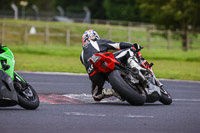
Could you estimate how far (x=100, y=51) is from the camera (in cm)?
1138

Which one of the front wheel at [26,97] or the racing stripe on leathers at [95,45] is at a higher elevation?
the racing stripe on leathers at [95,45]

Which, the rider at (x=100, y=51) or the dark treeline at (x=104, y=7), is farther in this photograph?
the dark treeline at (x=104, y=7)

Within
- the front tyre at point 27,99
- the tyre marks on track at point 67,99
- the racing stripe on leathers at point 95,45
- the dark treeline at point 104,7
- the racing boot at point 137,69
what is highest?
the racing stripe on leathers at point 95,45

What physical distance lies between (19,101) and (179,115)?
8.43 feet

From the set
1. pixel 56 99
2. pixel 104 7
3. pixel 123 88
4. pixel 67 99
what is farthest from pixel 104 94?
pixel 104 7

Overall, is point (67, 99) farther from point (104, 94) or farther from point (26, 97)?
point (26, 97)

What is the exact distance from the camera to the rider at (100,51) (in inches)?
439

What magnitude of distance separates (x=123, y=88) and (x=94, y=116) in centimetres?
139

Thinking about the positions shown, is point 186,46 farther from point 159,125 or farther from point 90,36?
point 159,125

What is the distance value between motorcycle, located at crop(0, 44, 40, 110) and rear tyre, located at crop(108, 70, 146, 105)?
1.46 meters

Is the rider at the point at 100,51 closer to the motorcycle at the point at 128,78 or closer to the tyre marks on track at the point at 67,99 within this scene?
the motorcycle at the point at 128,78

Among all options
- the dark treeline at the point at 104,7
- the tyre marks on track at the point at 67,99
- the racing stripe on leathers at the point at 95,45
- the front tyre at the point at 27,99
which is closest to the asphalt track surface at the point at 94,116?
the tyre marks on track at the point at 67,99

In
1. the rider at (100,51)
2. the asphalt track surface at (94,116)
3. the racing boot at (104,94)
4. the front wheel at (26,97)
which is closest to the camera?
the asphalt track surface at (94,116)

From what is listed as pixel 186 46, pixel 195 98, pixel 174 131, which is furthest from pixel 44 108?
pixel 186 46
